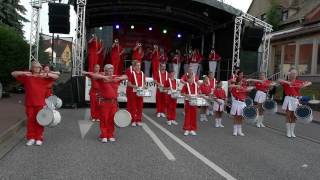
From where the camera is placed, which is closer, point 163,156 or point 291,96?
point 163,156

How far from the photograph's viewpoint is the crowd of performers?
10750 millimetres

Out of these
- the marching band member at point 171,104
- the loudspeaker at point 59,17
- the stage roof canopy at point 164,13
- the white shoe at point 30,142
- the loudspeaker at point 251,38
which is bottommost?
the white shoe at point 30,142

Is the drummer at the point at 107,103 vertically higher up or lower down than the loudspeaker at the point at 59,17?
lower down

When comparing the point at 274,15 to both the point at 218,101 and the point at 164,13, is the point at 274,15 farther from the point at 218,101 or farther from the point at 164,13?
the point at 218,101

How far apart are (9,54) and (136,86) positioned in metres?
12.6

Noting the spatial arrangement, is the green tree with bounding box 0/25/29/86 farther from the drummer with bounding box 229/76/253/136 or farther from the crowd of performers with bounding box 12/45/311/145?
the drummer with bounding box 229/76/253/136

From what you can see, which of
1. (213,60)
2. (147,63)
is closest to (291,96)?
(213,60)

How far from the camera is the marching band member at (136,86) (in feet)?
47.4

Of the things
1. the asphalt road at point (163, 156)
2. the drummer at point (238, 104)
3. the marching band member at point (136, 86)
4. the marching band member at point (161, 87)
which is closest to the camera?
the asphalt road at point (163, 156)

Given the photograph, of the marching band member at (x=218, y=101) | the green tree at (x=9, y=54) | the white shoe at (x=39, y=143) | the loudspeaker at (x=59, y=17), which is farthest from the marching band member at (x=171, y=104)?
the green tree at (x=9, y=54)

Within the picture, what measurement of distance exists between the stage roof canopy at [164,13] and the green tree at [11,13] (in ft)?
37.6

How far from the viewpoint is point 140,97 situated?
49.0 feet

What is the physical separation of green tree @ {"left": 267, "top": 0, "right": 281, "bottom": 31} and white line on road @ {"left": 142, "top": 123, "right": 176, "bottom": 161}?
97.1 ft

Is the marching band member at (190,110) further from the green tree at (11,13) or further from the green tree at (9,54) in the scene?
the green tree at (11,13)
